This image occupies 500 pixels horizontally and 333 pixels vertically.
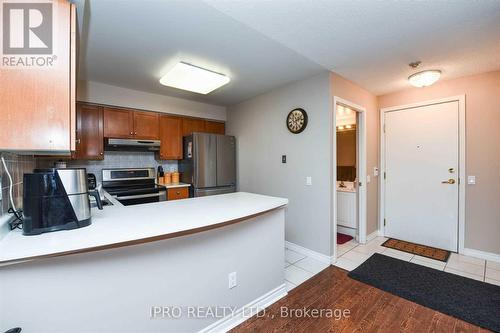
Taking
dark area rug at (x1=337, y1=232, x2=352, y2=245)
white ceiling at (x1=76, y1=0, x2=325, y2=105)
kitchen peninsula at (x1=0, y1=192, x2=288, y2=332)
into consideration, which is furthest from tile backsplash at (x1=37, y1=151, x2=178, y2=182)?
dark area rug at (x1=337, y1=232, x2=352, y2=245)

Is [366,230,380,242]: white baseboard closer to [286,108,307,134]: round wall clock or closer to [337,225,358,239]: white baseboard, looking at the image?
[337,225,358,239]: white baseboard

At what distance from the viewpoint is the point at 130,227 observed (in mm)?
1203

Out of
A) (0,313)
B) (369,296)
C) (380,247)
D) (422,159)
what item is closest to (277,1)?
(0,313)

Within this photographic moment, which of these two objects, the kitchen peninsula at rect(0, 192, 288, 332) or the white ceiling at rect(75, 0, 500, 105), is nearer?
the kitchen peninsula at rect(0, 192, 288, 332)

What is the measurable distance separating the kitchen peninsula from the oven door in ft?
5.29

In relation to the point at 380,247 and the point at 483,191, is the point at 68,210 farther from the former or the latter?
the point at 483,191

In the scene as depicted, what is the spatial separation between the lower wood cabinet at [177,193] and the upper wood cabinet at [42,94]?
2.48 meters

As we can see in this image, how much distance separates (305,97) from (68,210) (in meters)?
2.79

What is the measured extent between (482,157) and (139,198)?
15.2ft

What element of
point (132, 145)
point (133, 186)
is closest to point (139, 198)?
point (133, 186)

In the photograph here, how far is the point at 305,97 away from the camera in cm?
300

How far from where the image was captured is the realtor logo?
105 cm

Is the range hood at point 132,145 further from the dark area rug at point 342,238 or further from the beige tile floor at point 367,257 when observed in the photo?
the dark area rug at point 342,238

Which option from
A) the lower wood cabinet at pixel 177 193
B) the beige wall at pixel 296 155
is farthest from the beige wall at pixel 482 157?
the lower wood cabinet at pixel 177 193
